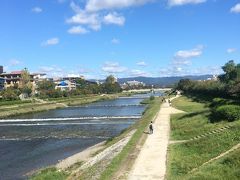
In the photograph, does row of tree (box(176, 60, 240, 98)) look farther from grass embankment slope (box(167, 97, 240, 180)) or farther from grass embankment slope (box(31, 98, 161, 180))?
grass embankment slope (box(31, 98, 161, 180))

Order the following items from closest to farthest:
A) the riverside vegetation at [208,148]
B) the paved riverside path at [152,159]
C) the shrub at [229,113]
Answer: the riverside vegetation at [208,148] → the paved riverside path at [152,159] → the shrub at [229,113]

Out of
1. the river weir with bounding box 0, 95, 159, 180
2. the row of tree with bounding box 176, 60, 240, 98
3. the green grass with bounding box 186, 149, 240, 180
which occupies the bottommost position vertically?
the river weir with bounding box 0, 95, 159, 180

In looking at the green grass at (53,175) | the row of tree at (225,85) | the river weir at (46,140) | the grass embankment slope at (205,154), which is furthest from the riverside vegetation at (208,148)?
the row of tree at (225,85)

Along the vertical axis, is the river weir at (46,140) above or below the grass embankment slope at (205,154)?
below

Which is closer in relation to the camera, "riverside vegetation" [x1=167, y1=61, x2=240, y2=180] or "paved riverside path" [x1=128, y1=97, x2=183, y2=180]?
"riverside vegetation" [x1=167, y1=61, x2=240, y2=180]

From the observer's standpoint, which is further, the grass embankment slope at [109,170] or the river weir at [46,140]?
the river weir at [46,140]

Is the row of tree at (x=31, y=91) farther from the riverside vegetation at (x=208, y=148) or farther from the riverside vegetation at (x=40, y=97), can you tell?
the riverside vegetation at (x=208, y=148)

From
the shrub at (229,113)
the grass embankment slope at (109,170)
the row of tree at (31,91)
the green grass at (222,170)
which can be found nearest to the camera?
the green grass at (222,170)

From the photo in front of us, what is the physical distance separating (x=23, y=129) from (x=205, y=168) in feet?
134

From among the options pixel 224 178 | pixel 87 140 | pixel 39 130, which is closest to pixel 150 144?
pixel 224 178

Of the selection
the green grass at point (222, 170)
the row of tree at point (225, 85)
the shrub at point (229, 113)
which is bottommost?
the green grass at point (222, 170)

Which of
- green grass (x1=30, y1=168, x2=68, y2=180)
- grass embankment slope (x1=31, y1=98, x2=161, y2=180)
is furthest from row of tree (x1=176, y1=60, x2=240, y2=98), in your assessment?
green grass (x1=30, y1=168, x2=68, y2=180)

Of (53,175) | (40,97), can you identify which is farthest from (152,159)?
(40,97)

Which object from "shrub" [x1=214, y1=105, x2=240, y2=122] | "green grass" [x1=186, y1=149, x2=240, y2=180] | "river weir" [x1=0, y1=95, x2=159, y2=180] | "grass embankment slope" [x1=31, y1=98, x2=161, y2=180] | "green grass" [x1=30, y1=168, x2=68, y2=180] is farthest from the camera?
"river weir" [x1=0, y1=95, x2=159, y2=180]
